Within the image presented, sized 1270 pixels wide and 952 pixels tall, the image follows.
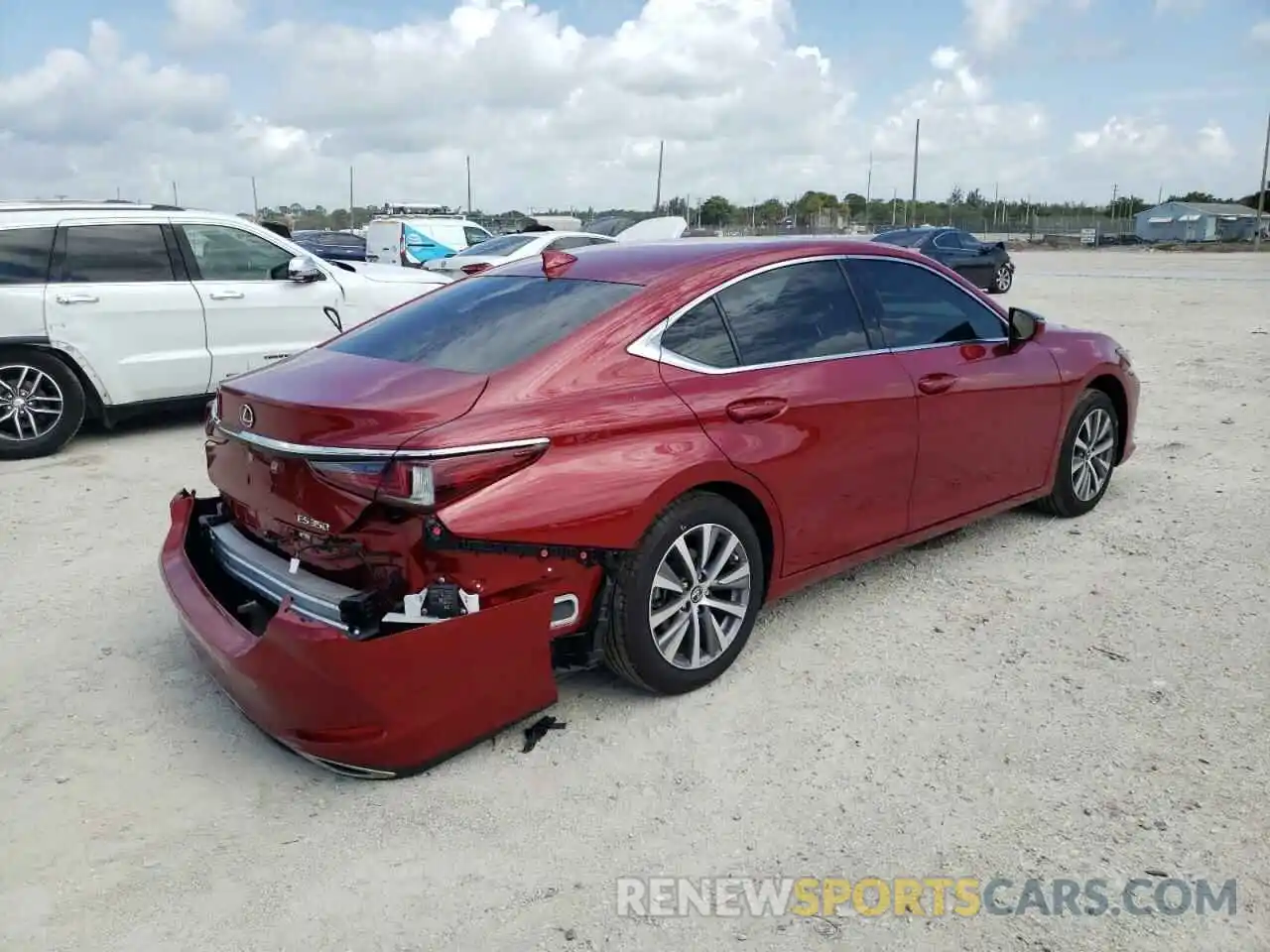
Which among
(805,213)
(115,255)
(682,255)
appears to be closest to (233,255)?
(115,255)

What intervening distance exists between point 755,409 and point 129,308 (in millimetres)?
5539

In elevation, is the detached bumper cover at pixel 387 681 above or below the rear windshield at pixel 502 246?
below

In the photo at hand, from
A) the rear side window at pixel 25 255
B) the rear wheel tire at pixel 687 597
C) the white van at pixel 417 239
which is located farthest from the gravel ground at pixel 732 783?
the white van at pixel 417 239

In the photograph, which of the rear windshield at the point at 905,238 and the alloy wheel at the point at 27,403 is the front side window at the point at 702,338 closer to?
the alloy wheel at the point at 27,403

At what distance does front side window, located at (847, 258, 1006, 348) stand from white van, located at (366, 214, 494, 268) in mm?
15350

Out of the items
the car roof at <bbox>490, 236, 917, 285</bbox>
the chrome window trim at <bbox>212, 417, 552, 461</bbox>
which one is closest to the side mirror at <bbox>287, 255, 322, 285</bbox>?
the car roof at <bbox>490, 236, 917, 285</bbox>

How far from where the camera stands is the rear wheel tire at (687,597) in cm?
330

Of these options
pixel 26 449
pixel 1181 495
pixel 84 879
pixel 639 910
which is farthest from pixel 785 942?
pixel 26 449

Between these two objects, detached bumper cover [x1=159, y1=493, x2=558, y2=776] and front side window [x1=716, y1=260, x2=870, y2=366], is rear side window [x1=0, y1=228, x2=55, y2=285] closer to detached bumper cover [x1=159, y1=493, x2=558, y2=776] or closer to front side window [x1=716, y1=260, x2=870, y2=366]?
detached bumper cover [x1=159, y1=493, x2=558, y2=776]

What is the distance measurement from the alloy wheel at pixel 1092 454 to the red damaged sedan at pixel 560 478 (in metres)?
0.98

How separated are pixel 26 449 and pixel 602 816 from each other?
5.99 metres

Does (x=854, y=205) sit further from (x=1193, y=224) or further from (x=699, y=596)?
(x=699, y=596)

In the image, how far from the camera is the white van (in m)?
Result: 19.4

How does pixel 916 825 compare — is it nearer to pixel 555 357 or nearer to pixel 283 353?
pixel 555 357
